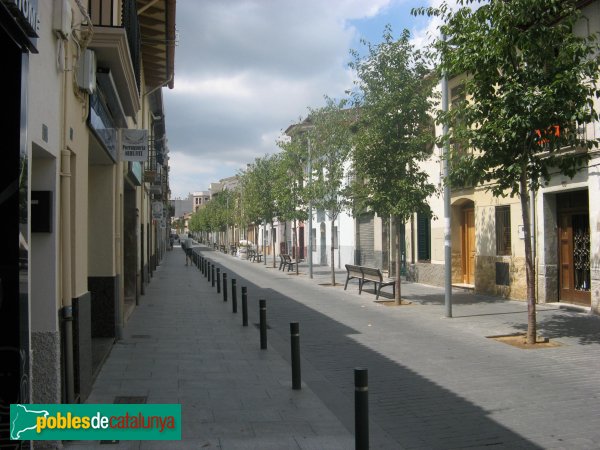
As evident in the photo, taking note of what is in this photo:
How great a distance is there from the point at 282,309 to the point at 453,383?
7999mm

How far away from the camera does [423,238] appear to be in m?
22.1

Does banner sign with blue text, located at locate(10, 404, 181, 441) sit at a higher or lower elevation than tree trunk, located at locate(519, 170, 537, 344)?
lower

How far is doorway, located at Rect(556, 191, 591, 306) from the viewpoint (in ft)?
45.6

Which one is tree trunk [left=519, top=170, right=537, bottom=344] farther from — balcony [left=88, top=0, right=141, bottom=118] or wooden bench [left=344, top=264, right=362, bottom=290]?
wooden bench [left=344, top=264, right=362, bottom=290]

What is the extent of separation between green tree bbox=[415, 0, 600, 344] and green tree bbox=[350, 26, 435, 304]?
467cm

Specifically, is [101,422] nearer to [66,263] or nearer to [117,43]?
[66,263]

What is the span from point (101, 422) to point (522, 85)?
809 cm

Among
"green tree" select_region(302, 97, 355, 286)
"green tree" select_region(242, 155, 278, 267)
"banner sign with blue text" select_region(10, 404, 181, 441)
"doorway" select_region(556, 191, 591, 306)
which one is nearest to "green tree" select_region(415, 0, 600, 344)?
"doorway" select_region(556, 191, 591, 306)

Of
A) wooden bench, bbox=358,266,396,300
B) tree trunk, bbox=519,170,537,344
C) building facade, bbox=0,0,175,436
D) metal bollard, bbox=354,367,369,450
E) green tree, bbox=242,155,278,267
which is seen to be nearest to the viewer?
building facade, bbox=0,0,175,436

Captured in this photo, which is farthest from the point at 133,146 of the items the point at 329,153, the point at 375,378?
the point at 329,153

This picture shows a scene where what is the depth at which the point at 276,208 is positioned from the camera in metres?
35.2

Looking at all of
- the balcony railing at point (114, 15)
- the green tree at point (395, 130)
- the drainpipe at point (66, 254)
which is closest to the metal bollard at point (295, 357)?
the drainpipe at point (66, 254)

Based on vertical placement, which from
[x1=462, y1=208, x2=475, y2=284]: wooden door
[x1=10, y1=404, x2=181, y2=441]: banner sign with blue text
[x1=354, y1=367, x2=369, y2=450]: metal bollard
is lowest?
[x1=10, y1=404, x2=181, y2=441]: banner sign with blue text

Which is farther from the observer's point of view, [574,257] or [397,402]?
[574,257]
